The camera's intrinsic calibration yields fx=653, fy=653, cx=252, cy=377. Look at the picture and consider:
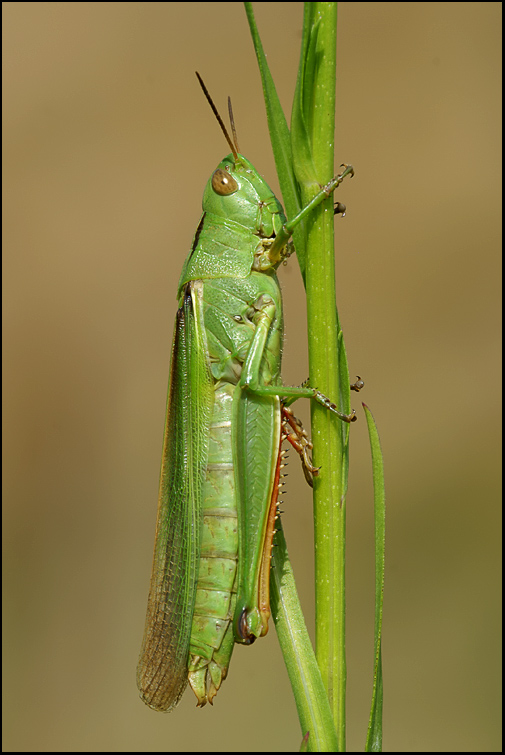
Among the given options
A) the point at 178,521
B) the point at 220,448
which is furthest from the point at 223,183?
the point at 178,521

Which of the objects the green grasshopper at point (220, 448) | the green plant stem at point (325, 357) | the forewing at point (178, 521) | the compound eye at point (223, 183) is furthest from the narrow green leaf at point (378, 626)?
the compound eye at point (223, 183)

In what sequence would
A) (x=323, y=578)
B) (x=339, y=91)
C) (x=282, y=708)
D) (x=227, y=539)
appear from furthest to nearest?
(x=339, y=91) → (x=282, y=708) → (x=227, y=539) → (x=323, y=578)

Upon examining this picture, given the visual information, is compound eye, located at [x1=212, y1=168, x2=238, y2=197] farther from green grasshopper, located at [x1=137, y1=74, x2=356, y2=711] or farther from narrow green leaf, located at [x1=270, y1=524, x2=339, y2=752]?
narrow green leaf, located at [x1=270, y1=524, x2=339, y2=752]

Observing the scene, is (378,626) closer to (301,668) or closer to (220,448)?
(301,668)

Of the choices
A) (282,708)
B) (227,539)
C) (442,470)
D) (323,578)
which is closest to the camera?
(323,578)

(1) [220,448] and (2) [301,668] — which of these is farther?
(1) [220,448]

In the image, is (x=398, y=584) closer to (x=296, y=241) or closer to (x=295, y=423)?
(x=295, y=423)

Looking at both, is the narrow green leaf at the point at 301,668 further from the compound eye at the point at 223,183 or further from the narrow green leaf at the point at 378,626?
the compound eye at the point at 223,183

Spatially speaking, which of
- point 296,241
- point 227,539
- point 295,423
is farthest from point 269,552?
point 296,241
